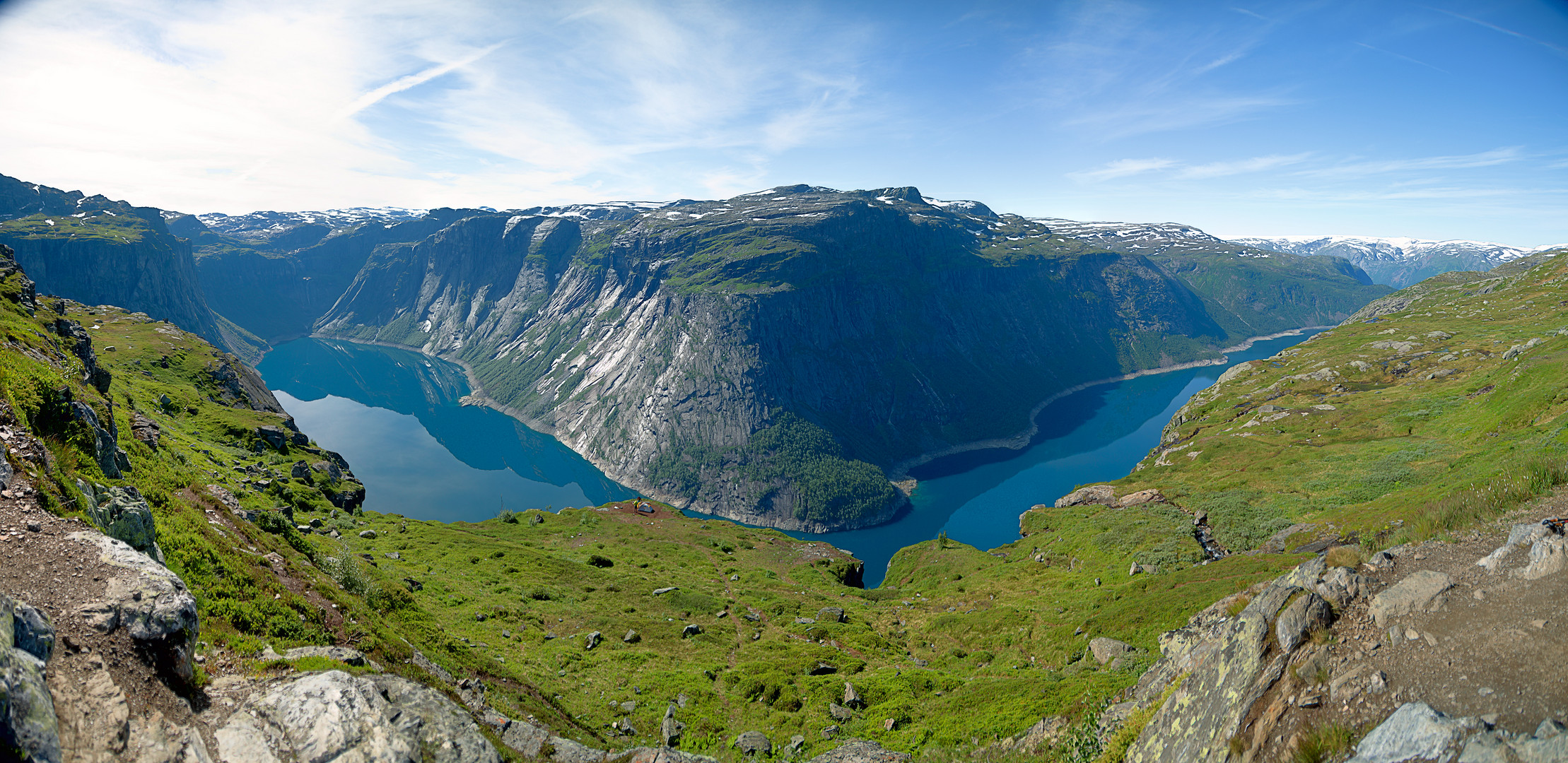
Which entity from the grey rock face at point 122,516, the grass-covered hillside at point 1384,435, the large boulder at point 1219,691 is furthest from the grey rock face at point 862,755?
the grey rock face at point 122,516

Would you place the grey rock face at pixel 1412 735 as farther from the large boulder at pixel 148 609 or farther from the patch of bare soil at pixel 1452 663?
the large boulder at pixel 148 609

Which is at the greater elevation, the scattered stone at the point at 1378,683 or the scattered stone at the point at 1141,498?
the scattered stone at the point at 1378,683

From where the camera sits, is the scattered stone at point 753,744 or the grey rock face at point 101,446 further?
the scattered stone at point 753,744

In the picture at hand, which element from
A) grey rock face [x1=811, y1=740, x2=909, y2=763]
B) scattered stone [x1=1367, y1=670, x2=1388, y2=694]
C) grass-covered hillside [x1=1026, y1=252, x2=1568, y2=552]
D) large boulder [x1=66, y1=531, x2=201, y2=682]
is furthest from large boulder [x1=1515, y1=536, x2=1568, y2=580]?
large boulder [x1=66, y1=531, x2=201, y2=682]

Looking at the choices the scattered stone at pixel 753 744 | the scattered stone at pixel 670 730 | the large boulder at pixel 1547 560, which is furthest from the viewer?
the scattered stone at pixel 670 730

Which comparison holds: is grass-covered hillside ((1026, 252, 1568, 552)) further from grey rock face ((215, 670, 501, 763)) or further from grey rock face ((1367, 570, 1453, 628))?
grey rock face ((215, 670, 501, 763))
